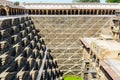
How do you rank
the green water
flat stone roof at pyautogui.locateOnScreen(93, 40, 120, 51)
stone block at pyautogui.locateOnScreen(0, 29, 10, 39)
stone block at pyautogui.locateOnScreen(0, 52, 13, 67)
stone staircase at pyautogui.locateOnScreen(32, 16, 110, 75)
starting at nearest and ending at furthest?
stone block at pyautogui.locateOnScreen(0, 52, 13, 67)
stone block at pyautogui.locateOnScreen(0, 29, 10, 39)
flat stone roof at pyautogui.locateOnScreen(93, 40, 120, 51)
the green water
stone staircase at pyautogui.locateOnScreen(32, 16, 110, 75)

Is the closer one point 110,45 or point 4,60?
point 4,60

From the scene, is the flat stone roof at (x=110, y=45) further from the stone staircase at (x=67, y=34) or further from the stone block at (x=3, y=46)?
the stone block at (x=3, y=46)

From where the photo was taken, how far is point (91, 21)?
3869cm

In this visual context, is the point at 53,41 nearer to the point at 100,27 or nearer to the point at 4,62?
the point at 100,27

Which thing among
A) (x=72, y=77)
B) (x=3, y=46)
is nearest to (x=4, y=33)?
(x=3, y=46)

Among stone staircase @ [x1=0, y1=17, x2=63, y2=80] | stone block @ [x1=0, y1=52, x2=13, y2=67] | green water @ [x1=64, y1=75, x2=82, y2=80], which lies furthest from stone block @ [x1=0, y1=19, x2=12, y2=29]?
green water @ [x1=64, y1=75, x2=82, y2=80]

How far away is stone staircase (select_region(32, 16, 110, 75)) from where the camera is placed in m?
35.1

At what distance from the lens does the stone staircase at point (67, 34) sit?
3509 centimetres

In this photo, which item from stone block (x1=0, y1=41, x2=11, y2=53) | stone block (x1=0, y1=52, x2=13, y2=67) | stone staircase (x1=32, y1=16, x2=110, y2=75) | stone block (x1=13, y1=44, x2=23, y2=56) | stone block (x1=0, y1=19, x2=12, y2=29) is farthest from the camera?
stone staircase (x1=32, y1=16, x2=110, y2=75)

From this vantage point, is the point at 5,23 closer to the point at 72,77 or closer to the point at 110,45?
the point at 110,45

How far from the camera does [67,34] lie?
37438 millimetres

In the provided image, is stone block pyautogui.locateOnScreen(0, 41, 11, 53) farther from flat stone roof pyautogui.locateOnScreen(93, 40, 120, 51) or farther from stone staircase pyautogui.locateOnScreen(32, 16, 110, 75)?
stone staircase pyautogui.locateOnScreen(32, 16, 110, 75)

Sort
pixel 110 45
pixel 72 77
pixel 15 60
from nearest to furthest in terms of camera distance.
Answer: pixel 15 60, pixel 110 45, pixel 72 77

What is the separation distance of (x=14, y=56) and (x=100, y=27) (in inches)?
848
